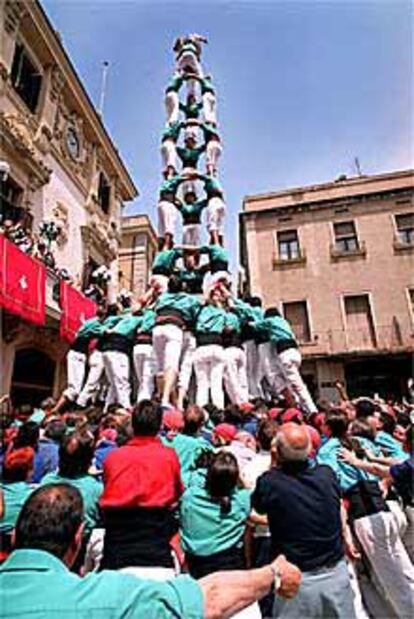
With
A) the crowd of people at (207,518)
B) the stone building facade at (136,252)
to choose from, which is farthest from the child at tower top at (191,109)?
the stone building facade at (136,252)

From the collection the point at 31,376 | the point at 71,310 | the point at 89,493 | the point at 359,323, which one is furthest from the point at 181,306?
the point at 359,323

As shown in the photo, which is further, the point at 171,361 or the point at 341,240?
the point at 341,240

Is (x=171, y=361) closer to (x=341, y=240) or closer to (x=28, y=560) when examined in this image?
(x=28, y=560)

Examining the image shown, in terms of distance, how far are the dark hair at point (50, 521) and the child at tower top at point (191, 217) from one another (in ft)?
30.2

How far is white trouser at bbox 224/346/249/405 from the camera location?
7.18 m

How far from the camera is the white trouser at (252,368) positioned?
848 cm

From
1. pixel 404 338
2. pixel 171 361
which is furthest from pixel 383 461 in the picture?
pixel 404 338

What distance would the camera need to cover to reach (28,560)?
4.09ft

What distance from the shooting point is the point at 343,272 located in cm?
2047

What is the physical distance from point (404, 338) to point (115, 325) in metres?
14.7

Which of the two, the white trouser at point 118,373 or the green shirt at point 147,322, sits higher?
the green shirt at point 147,322

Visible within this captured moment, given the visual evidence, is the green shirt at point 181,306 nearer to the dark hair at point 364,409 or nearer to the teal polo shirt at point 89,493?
the dark hair at point 364,409

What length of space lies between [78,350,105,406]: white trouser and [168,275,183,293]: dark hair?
2009 mm

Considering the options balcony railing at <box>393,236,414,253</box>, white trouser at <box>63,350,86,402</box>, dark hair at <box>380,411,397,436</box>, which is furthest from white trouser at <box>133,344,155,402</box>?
balcony railing at <box>393,236,414,253</box>
